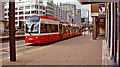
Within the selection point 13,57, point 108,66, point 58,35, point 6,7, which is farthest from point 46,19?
point 6,7

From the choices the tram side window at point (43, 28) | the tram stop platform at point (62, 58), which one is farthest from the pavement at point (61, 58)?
the tram side window at point (43, 28)

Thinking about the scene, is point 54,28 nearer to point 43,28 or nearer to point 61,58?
point 43,28

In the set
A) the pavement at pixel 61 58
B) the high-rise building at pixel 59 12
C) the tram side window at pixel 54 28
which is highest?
the high-rise building at pixel 59 12

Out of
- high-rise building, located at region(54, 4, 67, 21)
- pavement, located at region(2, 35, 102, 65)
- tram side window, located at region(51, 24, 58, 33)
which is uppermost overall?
high-rise building, located at region(54, 4, 67, 21)

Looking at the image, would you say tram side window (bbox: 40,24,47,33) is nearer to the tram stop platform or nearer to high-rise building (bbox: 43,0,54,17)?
the tram stop platform

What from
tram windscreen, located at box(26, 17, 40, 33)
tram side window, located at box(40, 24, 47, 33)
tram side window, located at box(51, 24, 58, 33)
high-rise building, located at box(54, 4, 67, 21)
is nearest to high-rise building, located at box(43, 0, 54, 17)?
high-rise building, located at box(54, 4, 67, 21)

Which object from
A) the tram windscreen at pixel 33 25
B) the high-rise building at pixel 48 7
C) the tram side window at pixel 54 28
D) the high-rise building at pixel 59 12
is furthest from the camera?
the high-rise building at pixel 59 12

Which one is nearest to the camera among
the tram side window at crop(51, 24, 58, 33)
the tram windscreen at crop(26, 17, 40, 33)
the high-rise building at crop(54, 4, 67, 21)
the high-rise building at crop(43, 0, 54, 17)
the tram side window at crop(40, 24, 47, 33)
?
the tram windscreen at crop(26, 17, 40, 33)

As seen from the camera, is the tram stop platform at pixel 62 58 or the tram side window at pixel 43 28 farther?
the tram side window at pixel 43 28

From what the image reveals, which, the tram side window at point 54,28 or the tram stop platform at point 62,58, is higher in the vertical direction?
the tram side window at point 54,28

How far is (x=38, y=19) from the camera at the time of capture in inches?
620

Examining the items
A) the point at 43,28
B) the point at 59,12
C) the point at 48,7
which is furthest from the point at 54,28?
the point at 59,12

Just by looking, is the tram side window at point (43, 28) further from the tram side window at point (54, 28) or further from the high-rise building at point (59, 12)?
the high-rise building at point (59, 12)

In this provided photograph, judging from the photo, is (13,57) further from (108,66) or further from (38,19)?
(38,19)
